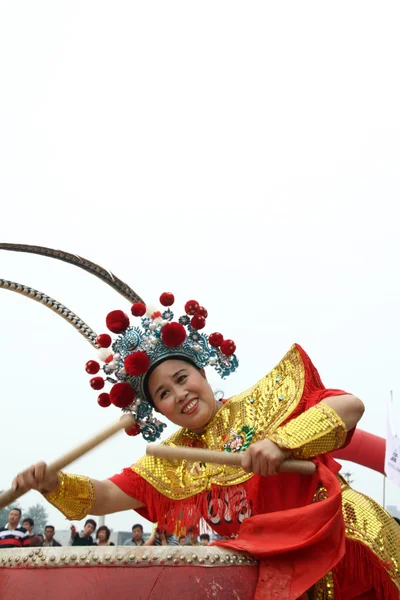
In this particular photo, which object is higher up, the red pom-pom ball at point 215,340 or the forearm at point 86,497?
the red pom-pom ball at point 215,340

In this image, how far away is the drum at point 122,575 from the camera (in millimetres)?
1686

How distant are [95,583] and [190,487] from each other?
1.08 m

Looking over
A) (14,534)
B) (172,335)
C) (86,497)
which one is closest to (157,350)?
(172,335)

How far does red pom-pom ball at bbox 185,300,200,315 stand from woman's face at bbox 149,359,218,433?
299mm

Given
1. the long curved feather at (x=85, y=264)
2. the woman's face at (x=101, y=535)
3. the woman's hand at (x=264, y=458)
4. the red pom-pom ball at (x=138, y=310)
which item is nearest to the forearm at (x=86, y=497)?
the red pom-pom ball at (x=138, y=310)

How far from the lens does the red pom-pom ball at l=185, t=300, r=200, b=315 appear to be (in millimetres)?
3189

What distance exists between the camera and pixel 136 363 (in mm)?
2869

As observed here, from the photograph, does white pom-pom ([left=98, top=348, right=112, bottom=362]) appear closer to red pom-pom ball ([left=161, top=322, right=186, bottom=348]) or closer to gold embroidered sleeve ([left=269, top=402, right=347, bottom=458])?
red pom-pom ball ([left=161, top=322, right=186, bottom=348])

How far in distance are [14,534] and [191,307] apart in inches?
157

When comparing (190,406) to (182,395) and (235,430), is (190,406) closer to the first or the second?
(182,395)

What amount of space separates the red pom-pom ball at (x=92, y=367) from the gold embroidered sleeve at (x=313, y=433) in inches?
48.3

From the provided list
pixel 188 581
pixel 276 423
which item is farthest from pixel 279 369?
pixel 188 581

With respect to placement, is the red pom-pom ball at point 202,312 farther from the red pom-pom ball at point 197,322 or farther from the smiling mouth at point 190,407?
the smiling mouth at point 190,407

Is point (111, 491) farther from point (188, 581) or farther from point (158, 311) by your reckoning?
point (188, 581)
